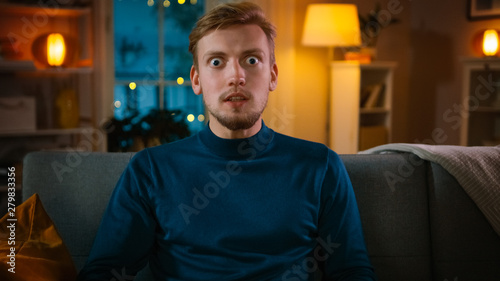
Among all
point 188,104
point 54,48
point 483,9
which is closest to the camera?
point 54,48

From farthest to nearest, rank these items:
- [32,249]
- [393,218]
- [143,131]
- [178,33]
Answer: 1. [178,33]
2. [143,131]
3. [393,218]
4. [32,249]

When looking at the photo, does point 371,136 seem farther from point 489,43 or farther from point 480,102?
point 489,43

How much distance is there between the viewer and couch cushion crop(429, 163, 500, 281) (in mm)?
1403

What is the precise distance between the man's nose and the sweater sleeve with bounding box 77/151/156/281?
0.93 feet

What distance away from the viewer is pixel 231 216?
1185 mm

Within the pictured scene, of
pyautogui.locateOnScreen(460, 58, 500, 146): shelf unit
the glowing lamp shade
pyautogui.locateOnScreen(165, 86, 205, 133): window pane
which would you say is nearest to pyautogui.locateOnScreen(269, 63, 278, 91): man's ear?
the glowing lamp shade

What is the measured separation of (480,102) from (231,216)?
331cm

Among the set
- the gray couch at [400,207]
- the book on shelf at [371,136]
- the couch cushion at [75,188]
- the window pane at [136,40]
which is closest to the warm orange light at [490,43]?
the book on shelf at [371,136]

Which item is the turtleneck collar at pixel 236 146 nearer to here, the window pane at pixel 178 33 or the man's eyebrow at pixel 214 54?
the man's eyebrow at pixel 214 54

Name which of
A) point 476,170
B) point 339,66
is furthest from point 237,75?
point 339,66

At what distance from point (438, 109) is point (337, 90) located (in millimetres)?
1256

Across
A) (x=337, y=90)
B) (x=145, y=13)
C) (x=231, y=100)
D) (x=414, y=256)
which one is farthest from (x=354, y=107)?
(x=231, y=100)

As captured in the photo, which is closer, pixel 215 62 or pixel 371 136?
pixel 215 62

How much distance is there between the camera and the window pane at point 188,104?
12.8 feet
